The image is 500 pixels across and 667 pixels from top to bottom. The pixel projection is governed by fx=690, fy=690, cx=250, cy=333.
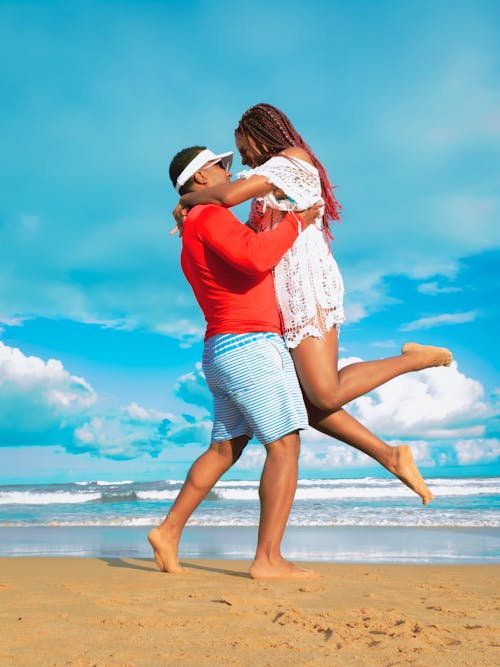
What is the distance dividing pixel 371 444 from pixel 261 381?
726 millimetres

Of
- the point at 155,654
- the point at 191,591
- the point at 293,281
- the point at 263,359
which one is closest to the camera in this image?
the point at 155,654

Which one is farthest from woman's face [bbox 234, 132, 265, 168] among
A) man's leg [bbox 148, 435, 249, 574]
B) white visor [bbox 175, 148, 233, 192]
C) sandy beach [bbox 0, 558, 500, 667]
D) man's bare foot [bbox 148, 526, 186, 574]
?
sandy beach [bbox 0, 558, 500, 667]

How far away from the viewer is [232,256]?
3.03 meters

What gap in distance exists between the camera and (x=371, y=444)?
11.1 feet

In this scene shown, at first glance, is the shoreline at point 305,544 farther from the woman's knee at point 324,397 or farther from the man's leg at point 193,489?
the woman's knee at point 324,397

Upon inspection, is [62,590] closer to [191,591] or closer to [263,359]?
[191,591]

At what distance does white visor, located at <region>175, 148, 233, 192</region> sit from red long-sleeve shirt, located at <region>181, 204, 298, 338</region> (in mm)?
235

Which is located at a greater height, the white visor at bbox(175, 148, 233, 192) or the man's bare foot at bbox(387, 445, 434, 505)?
the white visor at bbox(175, 148, 233, 192)

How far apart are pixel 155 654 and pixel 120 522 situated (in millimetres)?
8370

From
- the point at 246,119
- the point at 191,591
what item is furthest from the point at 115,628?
the point at 246,119

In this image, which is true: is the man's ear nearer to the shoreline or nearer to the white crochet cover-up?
the white crochet cover-up

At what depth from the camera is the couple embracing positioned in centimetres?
307

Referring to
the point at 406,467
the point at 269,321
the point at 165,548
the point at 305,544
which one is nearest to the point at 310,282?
the point at 269,321

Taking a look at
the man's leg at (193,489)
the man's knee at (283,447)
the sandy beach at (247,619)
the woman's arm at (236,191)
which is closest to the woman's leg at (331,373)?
the man's knee at (283,447)
